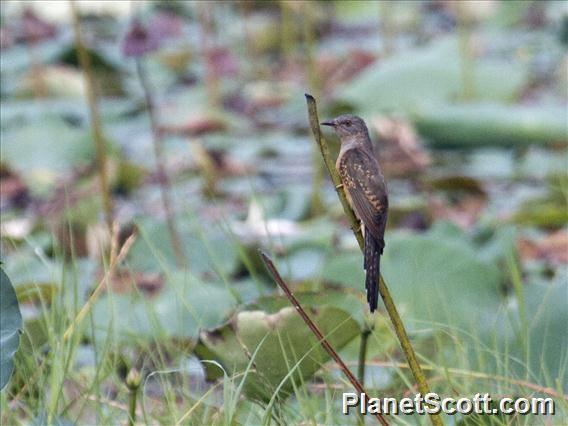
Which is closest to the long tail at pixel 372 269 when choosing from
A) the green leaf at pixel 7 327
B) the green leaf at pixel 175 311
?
the green leaf at pixel 7 327

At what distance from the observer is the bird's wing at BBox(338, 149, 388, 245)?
3.27 ft

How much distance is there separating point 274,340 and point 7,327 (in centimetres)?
29

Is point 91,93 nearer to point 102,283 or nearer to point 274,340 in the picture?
point 102,283

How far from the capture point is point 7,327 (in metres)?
1.14

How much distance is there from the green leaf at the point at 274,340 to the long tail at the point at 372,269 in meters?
0.26

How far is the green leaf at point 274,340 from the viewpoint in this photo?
4.06ft

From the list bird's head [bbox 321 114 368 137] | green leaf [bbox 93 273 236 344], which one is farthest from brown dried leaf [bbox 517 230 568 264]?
bird's head [bbox 321 114 368 137]

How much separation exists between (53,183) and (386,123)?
0.94 metres

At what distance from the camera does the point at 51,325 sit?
1436 mm

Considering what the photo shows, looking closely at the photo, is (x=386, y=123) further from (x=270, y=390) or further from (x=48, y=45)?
(x=48, y=45)

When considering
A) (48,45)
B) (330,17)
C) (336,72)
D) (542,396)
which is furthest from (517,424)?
(330,17)

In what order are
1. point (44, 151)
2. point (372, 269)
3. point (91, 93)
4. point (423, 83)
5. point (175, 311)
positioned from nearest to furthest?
1. point (372, 269)
2. point (175, 311)
3. point (91, 93)
4. point (44, 151)
5. point (423, 83)

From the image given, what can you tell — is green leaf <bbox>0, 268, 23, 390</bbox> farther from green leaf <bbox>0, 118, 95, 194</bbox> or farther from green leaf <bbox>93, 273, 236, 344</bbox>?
→ green leaf <bbox>0, 118, 95, 194</bbox>

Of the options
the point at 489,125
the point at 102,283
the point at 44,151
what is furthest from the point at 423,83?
the point at 102,283
